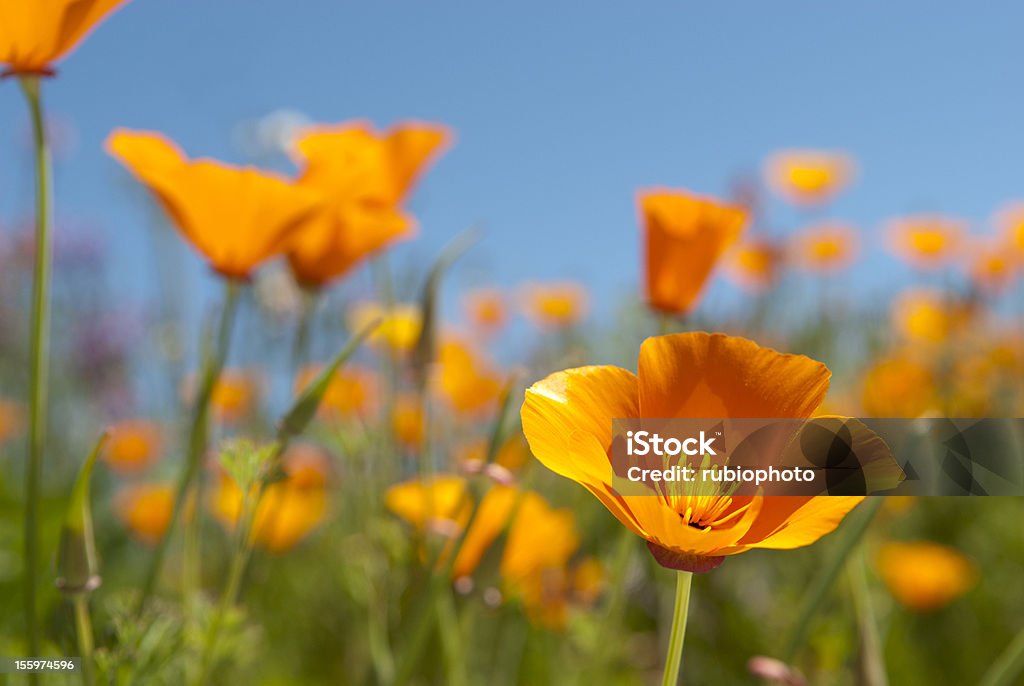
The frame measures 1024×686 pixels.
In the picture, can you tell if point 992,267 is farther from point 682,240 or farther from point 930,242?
point 682,240

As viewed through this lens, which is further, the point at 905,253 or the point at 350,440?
the point at 905,253

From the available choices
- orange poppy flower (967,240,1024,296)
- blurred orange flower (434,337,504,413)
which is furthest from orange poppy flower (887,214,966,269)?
blurred orange flower (434,337,504,413)

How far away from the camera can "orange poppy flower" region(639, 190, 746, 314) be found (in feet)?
2.14

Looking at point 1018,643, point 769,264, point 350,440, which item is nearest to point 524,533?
point 350,440

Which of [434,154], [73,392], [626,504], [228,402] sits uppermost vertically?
Result: [434,154]

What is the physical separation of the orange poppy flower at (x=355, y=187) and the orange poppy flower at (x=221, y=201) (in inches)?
1.1

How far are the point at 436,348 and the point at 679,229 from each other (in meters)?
0.23

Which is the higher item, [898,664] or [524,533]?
[524,533]

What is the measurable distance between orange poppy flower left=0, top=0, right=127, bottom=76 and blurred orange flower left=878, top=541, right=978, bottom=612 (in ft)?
4.71

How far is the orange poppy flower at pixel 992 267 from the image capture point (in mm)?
2615

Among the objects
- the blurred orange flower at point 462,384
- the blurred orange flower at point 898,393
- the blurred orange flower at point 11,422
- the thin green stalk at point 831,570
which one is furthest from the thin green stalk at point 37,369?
the blurred orange flower at point 11,422

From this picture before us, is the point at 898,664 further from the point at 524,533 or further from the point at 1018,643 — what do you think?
the point at 1018,643

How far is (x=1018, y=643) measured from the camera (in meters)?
0.44

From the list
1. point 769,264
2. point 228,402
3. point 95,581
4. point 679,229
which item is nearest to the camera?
point 95,581
